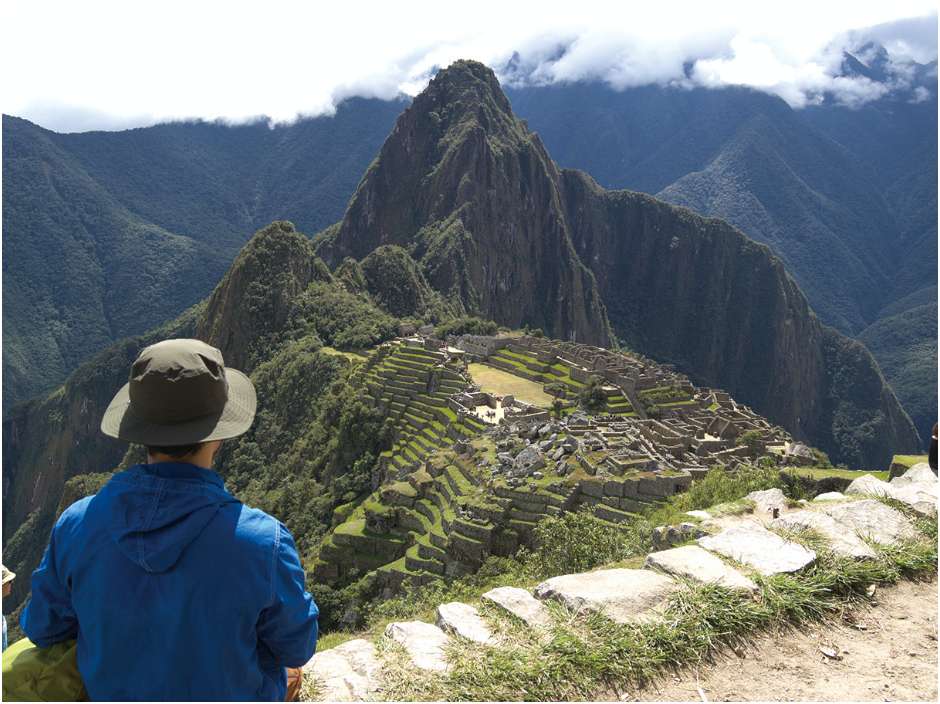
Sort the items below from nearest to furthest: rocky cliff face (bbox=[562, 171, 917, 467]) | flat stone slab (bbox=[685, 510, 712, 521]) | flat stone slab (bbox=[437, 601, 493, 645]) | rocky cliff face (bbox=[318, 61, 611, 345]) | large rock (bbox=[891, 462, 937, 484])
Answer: flat stone slab (bbox=[437, 601, 493, 645]) < flat stone slab (bbox=[685, 510, 712, 521]) < large rock (bbox=[891, 462, 937, 484]) < rocky cliff face (bbox=[318, 61, 611, 345]) < rocky cliff face (bbox=[562, 171, 917, 467])

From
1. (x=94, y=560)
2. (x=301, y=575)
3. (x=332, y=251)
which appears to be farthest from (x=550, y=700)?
(x=332, y=251)

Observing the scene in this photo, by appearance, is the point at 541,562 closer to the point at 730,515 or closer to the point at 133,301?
the point at 730,515

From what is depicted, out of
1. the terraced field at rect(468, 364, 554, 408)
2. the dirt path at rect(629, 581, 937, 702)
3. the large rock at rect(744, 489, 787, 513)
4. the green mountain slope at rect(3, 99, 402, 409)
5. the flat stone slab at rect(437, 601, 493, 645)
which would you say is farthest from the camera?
the green mountain slope at rect(3, 99, 402, 409)

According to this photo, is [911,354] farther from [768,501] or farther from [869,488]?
[768,501]

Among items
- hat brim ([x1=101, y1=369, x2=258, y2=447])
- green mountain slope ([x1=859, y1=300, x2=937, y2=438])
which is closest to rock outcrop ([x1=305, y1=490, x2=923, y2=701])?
hat brim ([x1=101, y1=369, x2=258, y2=447])

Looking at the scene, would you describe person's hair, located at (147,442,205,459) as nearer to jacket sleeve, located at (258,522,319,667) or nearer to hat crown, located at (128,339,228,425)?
hat crown, located at (128,339,228,425)

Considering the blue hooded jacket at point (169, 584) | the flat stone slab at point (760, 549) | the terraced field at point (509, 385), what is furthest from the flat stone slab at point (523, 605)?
the terraced field at point (509, 385)

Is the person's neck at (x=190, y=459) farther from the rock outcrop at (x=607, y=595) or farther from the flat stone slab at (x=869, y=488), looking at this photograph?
the flat stone slab at (x=869, y=488)
